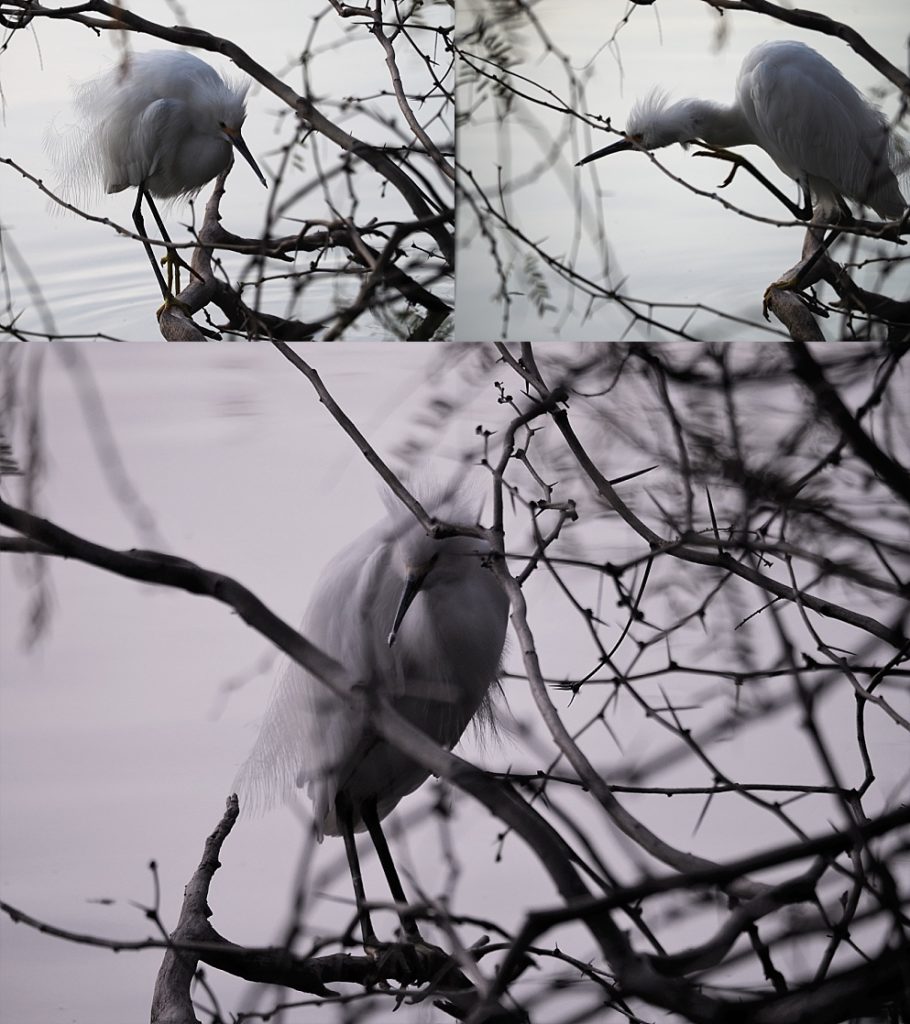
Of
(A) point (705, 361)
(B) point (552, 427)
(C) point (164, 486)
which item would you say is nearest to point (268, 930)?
(C) point (164, 486)

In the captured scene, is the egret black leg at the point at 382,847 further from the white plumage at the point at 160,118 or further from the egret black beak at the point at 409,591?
the white plumage at the point at 160,118

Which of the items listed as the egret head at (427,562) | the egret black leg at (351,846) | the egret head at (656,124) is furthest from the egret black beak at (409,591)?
the egret head at (656,124)

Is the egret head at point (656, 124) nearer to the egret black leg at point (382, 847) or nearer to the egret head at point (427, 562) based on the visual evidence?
the egret head at point (427, 562)

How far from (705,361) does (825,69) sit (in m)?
0.38

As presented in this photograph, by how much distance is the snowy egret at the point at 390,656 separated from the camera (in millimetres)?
1461

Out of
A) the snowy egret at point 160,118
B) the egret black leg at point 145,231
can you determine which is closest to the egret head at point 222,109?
the snowy egret at point 160,118

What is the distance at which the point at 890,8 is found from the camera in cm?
147

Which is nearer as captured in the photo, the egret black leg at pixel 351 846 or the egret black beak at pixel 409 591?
the egret black beak at pixel 409 591

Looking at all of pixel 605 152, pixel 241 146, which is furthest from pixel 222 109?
pixel 605 152

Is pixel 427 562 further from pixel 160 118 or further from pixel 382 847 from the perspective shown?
pixel 160 118

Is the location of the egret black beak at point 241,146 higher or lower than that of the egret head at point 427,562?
higher

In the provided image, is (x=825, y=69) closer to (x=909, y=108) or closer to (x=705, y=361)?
(x=909, y=108)

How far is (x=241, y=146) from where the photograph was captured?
58.4 inches

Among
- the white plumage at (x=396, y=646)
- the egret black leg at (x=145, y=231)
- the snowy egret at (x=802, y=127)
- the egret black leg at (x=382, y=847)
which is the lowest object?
the egret black leg at (x=382, y=847)
